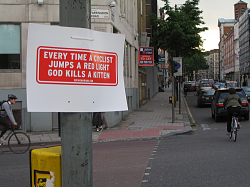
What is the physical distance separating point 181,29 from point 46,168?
2453cm

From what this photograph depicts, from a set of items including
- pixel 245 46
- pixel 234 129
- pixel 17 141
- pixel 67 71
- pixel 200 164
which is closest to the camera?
pixel 67 71

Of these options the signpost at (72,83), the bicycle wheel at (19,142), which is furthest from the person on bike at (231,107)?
the signpost at (72,83)

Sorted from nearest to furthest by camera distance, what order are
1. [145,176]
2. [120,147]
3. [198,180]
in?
[198,180] < [145,176] < [120,147]

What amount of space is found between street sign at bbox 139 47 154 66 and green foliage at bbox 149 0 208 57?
103 inches

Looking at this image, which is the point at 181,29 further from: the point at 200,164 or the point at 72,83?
the point at 72,83

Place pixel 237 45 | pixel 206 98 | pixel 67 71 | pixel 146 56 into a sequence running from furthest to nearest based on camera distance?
pixel 237 45 < pixel 206 98 < pixel 146 56 < pixel 67 71

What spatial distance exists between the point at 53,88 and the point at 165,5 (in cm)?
2701

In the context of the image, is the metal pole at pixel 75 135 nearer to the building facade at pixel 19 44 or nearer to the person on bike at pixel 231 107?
the person on bike at pixel 231 107

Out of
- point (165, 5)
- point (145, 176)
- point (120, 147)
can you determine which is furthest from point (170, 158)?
point (165, 5)

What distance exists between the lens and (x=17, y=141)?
10.7m

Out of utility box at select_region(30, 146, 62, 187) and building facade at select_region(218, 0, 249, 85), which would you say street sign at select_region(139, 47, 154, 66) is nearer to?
utility box at select_region(30, 146, 62, 187)

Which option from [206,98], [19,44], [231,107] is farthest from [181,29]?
[231,107]

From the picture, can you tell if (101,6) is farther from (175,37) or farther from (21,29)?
(175,37)

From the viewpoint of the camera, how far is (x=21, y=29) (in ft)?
48.9
